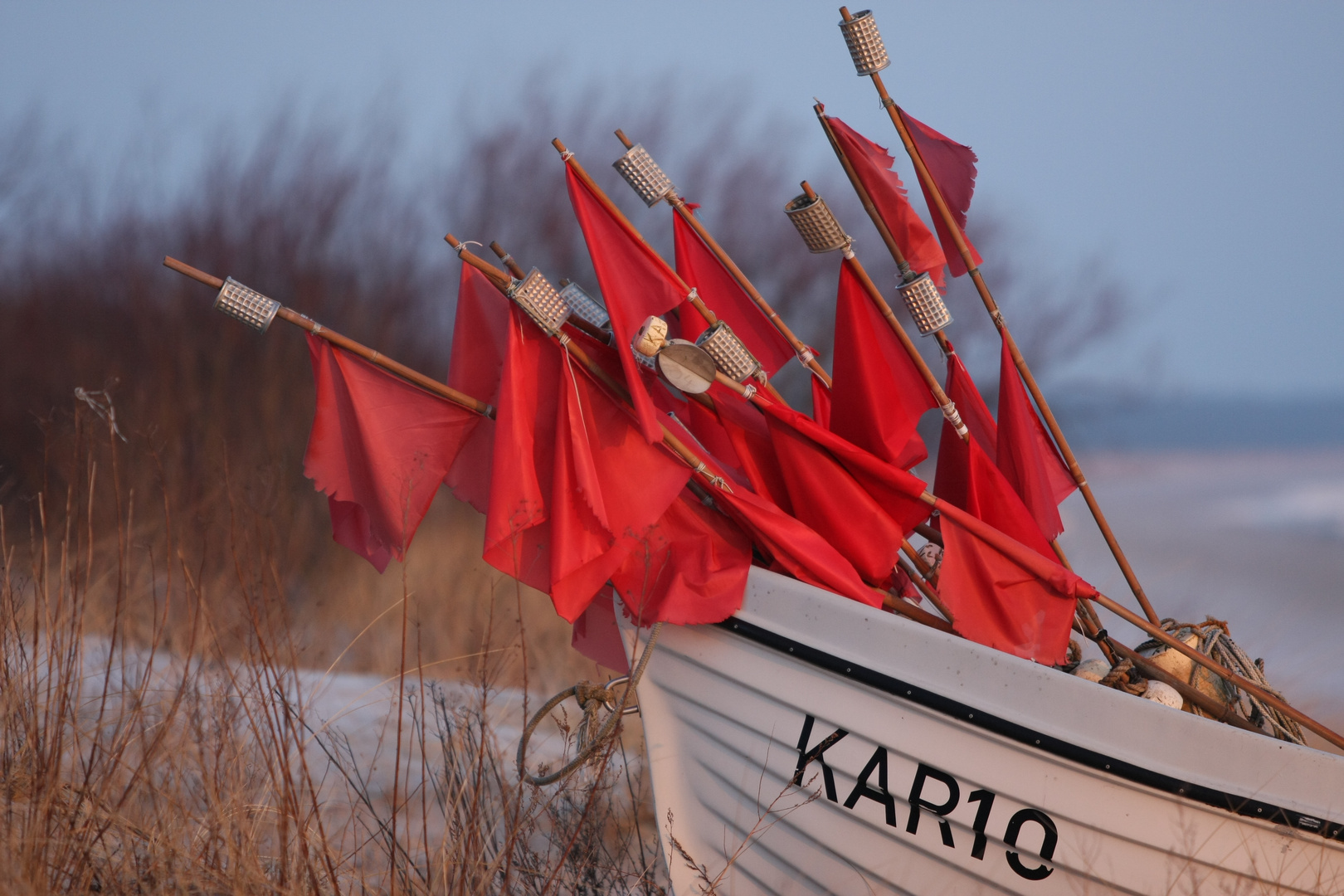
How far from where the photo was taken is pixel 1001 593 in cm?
231

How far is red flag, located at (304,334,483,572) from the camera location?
2398 mm

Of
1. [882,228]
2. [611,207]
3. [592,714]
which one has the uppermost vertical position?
[882,228]

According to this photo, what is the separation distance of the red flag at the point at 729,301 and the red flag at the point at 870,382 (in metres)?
0.35

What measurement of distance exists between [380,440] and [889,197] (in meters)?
1.28

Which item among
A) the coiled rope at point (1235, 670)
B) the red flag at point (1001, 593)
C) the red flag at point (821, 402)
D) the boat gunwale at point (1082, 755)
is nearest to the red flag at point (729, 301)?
the red flag at point (821, 402)

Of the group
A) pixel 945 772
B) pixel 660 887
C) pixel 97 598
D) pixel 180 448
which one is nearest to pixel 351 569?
pixel 180 448

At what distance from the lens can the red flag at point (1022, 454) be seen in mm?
2695

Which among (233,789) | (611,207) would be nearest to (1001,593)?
(611,207)

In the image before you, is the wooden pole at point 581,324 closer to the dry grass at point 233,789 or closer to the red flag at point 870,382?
the red flag at point 870,382

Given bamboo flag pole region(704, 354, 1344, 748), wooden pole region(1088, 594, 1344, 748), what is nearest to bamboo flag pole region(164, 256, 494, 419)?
bamboo flag pole region(704, 354, 1344, 748)

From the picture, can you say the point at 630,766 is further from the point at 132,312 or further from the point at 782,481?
the point at 132,312

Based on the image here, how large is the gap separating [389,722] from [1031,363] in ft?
16.2

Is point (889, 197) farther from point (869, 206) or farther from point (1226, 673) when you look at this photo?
point (1226, 673)

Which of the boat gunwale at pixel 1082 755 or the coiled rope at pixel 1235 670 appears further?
the coiled rope at pixel 1235 670
